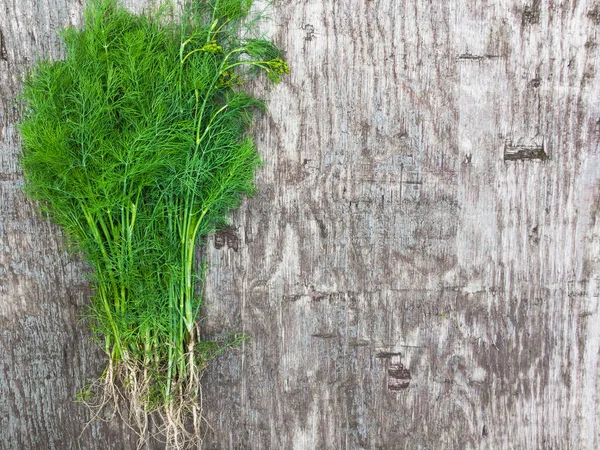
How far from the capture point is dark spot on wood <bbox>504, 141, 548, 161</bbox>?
149 centimetres

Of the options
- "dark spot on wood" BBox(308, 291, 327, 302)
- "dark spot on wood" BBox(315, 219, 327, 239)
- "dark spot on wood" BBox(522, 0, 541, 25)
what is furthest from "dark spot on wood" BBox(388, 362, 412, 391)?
"dark spot on wood" BBox(522, 0, 541, 25)

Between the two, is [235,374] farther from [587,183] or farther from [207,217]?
[587,183]

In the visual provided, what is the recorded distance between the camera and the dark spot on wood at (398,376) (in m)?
1.55

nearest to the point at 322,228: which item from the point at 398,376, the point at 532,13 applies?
the point at 398,376

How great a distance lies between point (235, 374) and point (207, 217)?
0.54 meters

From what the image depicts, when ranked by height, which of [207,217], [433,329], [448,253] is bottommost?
[433,329]

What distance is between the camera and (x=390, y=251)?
152 centimetres

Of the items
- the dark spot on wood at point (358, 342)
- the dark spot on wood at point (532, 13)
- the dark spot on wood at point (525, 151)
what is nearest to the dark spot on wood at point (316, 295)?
the dark spot on wood at point (358, 342)

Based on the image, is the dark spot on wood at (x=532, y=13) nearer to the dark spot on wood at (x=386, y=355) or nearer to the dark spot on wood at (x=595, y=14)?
the dark spot on wood at (x=595, y=14)

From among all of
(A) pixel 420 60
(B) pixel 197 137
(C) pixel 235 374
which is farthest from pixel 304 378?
(A) pixel 420 60

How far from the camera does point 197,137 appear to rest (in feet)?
4.47

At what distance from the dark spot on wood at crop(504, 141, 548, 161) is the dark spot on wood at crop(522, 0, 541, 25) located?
0.38 m

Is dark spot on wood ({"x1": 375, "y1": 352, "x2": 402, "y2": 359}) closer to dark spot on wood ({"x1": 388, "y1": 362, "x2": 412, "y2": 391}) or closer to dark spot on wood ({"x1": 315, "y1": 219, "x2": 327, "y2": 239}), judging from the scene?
dark spot on wood ({"x1": 388, "y1": 362, "x2": 412, "y2": 391})

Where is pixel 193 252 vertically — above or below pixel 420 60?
below
